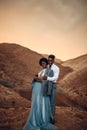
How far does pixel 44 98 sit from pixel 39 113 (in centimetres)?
40

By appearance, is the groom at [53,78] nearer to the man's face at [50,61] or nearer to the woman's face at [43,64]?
the man's face at [50,61]

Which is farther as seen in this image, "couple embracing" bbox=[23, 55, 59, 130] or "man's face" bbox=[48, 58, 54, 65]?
"man's face" bbox=[48, 58, 54, 65]

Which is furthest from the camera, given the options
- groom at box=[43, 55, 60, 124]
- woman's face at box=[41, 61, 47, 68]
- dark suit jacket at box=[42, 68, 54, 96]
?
woman's face at box=[41, 61, 47, 68]

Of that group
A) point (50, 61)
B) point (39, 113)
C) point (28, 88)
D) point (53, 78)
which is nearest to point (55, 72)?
point (53, 78)

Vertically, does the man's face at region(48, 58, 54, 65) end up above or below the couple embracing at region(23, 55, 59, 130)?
above

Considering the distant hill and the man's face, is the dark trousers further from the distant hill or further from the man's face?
the man's face

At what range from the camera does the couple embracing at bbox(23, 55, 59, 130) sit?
27.5 feet

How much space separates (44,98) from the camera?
8602mm

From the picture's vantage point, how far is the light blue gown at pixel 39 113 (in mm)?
8352

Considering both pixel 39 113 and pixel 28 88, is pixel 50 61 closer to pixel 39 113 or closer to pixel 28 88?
pixel 28 88

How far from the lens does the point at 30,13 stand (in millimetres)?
10062

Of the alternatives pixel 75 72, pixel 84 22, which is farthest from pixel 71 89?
pixel 84 22

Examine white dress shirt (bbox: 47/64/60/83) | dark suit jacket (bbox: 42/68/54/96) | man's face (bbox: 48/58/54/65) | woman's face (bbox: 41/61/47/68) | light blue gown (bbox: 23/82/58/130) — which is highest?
man's face (bbox: 48/58/54/65)

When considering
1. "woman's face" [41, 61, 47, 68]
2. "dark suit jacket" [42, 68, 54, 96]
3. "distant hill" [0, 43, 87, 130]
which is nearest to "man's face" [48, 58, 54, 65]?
"woman's face" [41, 61, 47, 68]
